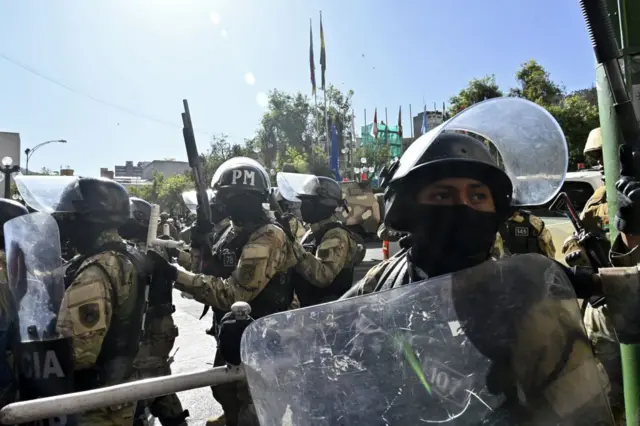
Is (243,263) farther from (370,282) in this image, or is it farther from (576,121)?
(576,121)

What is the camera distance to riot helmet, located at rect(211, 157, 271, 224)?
3.36m

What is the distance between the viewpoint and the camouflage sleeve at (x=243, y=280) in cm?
302

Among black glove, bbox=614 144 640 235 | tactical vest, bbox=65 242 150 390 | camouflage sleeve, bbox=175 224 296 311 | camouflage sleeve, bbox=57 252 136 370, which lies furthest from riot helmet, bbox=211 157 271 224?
black glove, bbox=614 144 640 235

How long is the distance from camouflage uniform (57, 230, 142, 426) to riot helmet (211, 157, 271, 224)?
→ 104cm

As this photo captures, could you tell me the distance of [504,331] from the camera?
108 centimetres

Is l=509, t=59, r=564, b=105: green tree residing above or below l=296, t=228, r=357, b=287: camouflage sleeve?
above

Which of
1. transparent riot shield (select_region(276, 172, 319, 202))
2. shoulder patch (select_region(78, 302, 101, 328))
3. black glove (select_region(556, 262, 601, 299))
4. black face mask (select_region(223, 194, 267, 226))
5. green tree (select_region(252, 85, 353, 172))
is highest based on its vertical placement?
green tree (select_region(252, 85, 353, 172))

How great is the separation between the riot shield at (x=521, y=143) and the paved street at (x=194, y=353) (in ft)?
12.3

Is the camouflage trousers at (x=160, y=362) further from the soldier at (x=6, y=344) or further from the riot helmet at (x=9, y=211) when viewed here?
the soldier at (x=6, y=344)

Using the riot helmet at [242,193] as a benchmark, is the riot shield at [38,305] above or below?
below

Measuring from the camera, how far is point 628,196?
1390 mm

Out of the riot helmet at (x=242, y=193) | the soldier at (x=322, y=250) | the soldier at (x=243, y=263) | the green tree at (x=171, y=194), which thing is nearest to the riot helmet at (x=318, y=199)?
the soldier at (x=322, y=250)

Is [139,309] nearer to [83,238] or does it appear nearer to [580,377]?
[83,238]

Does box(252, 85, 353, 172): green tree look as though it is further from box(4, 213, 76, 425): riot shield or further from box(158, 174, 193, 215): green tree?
box(4, 213, 76, 425): riot shield
